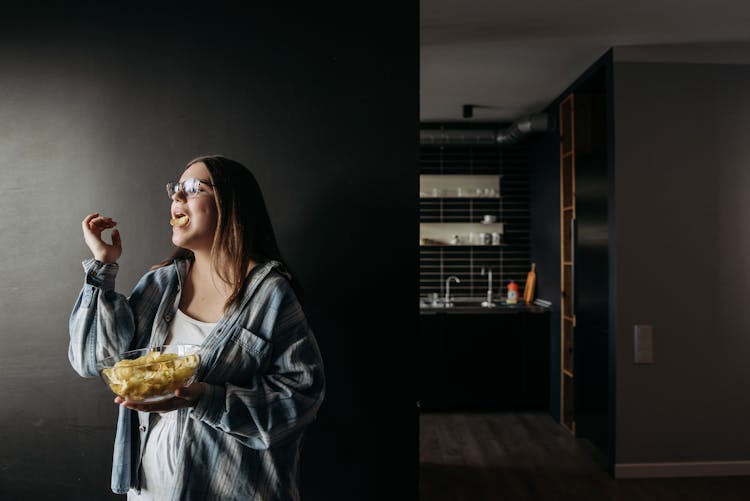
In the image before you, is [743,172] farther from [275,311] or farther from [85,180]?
[85,180]

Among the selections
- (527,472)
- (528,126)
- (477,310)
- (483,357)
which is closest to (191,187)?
(527,472)

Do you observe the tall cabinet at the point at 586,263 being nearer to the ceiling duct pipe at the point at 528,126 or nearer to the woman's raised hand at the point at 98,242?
the ceiling duct pipe at the point at 528,126

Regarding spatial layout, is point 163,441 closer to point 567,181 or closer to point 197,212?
point 197,212

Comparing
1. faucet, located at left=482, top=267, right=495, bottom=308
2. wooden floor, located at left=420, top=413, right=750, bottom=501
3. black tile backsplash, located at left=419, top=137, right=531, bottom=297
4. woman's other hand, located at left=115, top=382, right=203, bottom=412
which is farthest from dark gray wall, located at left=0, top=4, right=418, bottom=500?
black tile backsplash, located at left=419, top=137, right=531, bottom=297

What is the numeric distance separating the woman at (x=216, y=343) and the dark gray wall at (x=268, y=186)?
0.43 meters

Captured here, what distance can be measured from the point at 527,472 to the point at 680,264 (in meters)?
1.75

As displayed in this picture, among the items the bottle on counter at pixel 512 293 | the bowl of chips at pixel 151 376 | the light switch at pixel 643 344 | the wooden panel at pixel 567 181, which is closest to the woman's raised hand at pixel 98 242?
the bowl of chips at pixel 151 376

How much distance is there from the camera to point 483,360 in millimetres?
4738

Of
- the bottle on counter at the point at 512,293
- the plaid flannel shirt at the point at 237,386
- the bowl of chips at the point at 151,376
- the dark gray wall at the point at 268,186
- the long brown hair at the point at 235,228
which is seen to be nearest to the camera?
the bowl of chips at the point at 151,376

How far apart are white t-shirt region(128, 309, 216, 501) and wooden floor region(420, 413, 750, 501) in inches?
85.6

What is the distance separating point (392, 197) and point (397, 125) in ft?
0.88

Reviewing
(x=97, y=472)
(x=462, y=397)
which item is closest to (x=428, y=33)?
(x=97, y=472)

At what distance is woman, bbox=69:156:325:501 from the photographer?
1296mm

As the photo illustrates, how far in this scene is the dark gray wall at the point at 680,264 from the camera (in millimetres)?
3436
